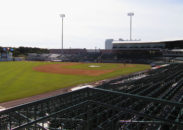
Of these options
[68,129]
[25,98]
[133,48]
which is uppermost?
[133,48]

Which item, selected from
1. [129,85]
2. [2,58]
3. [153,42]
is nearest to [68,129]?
[129,85]

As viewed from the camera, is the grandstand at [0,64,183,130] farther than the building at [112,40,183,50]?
No

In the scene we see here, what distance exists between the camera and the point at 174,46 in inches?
2576

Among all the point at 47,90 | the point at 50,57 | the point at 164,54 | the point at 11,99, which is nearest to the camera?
the point at 11,99

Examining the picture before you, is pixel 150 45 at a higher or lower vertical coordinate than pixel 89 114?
higher

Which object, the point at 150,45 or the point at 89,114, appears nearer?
the point at 89,114

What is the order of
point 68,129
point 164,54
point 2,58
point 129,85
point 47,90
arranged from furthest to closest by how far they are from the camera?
1. point 2,58
2. point 164,54
3. point 47,90
4. point 129,85
5. point 68,129

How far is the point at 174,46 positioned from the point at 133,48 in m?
16.2

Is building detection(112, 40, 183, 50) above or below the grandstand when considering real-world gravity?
above

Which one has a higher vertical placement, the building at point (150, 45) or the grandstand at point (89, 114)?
the building at point (150, 45)

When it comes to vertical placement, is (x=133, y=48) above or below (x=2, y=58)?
above

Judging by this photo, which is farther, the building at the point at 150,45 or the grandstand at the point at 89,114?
the building at the point at 150,45

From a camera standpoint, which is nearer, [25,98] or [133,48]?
[25,98]

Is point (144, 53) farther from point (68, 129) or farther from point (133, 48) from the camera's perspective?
point (68, 129)
